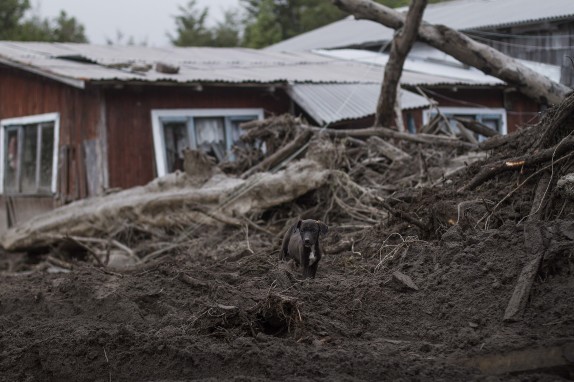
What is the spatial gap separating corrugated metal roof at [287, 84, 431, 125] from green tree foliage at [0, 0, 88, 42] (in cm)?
1943

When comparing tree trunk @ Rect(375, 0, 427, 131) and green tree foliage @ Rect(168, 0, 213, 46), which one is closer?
tree trunk @ Rect(375, 0, 427, 131)

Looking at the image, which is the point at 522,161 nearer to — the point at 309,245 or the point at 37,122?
the point at 309,245

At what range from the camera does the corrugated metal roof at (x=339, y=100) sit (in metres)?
15.6

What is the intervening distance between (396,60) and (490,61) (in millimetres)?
1582

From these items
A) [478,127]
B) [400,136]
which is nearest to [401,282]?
[400,136]

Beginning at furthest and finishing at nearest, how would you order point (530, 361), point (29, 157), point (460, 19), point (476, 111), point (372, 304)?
point (460, 19) → point (476, 111) → point (29, 157) → point (372, 304) → point (530, 361)

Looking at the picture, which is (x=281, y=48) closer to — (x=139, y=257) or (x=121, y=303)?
(x=139, y=257)

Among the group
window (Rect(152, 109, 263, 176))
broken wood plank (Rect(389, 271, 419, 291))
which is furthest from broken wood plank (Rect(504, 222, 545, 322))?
window (Rect(152, 109, 263, 176))

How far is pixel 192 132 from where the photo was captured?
1634 cm

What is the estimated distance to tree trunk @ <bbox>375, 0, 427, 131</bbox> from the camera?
12.4m

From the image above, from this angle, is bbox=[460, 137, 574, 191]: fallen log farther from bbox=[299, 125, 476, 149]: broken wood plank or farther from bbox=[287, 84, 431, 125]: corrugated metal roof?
bbox=[287, 84, 431, 125]: corrugated metal roof

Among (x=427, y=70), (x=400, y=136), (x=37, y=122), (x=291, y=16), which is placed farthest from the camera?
(x=291, y=16)

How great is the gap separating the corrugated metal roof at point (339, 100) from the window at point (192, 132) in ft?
4.52

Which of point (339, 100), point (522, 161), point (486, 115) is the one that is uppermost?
point (339, 100)
